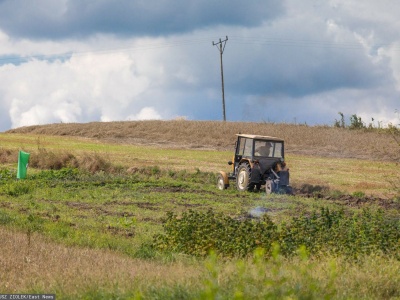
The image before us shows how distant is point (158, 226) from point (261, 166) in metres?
8.34

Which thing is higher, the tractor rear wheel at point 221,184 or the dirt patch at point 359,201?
the tractor rear wheel at point 221,184

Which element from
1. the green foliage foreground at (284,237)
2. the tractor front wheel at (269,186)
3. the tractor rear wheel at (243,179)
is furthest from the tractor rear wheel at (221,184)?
the green foliage foreground at (284,237)

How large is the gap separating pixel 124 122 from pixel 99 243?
4605 centimetres

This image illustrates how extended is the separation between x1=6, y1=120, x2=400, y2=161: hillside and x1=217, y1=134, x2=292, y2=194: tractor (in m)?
19.3

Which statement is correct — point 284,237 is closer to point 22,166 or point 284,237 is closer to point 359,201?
point 359,201

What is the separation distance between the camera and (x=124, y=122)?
2331 inches

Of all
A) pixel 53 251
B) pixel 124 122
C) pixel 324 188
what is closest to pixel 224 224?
pixel 53 251

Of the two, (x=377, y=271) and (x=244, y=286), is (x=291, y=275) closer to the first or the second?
(x=244, y=286)

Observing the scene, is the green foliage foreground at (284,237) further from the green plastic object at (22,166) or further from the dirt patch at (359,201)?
the green plastic object at (22,166)

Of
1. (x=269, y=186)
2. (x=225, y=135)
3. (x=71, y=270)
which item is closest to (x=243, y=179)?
(x=269, y=186)

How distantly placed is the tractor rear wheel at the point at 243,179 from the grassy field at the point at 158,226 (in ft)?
1.47

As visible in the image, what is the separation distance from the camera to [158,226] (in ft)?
54.4

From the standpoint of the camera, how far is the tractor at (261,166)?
78.2 feet

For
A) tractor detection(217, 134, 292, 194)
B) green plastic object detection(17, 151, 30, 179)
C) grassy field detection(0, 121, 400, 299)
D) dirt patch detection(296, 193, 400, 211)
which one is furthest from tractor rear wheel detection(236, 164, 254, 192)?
green plastic object detection(17, 151, 30, 179)
